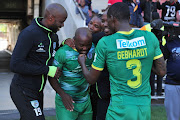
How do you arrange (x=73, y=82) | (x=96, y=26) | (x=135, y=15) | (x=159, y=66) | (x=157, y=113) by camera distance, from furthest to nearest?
(x=135, y=15) < (x=157, y=113) < (x=96, y=26) < (x=73, y=82) < (x=159, y=66)

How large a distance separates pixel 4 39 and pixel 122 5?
5576cm

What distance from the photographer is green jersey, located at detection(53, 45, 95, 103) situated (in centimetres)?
364

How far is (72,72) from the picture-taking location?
369 centimetres

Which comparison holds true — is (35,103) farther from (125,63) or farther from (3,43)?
(3,43)

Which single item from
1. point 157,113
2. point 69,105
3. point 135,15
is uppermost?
point 135,15

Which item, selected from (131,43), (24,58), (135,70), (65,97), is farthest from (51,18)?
(135,70)

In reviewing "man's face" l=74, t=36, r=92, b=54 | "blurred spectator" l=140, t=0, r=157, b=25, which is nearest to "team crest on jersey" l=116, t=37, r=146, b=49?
"man's face" l=74, t=36, r=92, b=54

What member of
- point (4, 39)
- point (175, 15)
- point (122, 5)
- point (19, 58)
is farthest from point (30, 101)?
point (4, 39)

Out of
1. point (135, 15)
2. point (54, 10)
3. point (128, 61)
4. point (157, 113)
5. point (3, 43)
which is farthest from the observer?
point (3, 43)

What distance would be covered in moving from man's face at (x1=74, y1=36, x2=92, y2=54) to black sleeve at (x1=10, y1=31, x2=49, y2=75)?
0.44m

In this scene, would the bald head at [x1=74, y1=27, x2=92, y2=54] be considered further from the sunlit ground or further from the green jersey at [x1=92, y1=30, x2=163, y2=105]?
the sunlit ground

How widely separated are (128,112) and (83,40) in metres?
1.03

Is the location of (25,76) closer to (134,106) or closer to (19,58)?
(19,58)

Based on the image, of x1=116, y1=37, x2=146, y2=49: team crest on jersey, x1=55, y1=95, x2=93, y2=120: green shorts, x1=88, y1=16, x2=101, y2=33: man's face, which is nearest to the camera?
x1=116, y1=37, x2=146, y2=49: team crest on jersey
